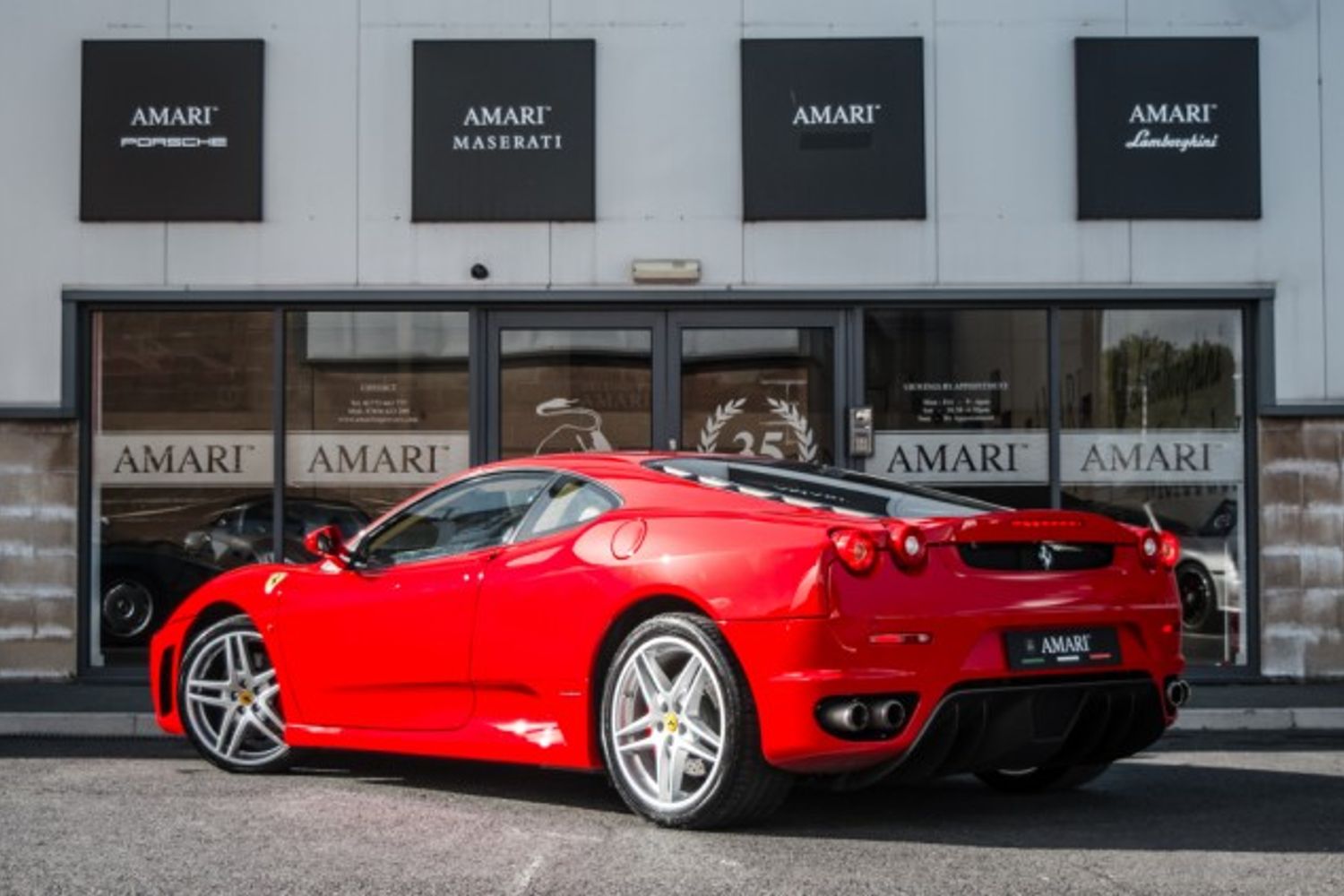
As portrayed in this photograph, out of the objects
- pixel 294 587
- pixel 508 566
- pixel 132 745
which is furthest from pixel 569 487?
pixel 132 745

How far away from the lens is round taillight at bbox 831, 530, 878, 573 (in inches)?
228

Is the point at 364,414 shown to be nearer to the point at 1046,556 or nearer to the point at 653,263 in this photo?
the point at 653,263

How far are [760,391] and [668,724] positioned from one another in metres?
7.22

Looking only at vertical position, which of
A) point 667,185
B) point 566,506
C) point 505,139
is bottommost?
point 566,506

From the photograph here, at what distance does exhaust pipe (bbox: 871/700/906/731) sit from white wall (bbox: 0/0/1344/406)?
24.5ft

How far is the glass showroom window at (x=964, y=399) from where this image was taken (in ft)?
43.0

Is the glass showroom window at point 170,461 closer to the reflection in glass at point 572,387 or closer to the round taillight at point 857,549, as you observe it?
the reflection in glass at point 572,387

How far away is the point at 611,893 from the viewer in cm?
505

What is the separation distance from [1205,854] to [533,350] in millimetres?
8117

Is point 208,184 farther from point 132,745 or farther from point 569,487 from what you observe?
point 569,487

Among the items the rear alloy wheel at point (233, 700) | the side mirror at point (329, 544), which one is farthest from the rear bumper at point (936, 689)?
the rear alloy wheel at point (233, 700)

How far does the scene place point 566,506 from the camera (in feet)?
22.4

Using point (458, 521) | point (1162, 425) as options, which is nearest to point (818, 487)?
point (458, 521)

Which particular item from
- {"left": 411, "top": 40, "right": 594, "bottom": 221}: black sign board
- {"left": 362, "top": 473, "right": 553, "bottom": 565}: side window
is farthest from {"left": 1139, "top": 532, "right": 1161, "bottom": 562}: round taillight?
{"left": 411, "top": 40, "right": 594, "bottom": 221}: black sign board
